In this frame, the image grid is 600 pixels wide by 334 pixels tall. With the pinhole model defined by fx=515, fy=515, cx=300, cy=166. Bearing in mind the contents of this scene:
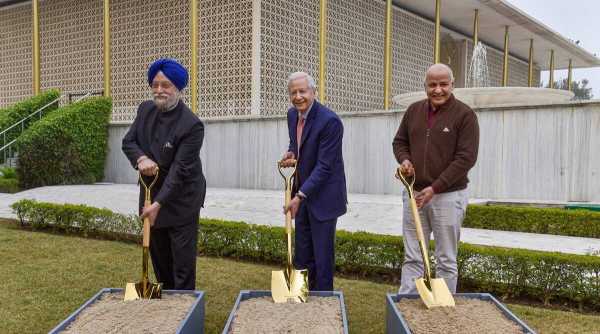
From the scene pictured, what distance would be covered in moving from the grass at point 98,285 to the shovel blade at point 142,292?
0.63 meters

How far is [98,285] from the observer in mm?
4395

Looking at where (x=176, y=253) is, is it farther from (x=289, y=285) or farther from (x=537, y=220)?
(x=537, y=220)

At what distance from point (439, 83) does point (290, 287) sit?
4.96 feet

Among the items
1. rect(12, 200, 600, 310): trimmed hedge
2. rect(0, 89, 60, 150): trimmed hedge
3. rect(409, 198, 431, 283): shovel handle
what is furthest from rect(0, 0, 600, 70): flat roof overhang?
rect(409, 198, 431, 283): shovel handle

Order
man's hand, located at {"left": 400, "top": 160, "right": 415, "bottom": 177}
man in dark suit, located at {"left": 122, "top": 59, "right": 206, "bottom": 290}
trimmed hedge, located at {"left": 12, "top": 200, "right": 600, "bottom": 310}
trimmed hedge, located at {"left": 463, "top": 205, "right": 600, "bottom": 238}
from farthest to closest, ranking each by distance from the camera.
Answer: trimmed hedge, located at {"left": 463, "top": 205, "right": 600, "bottom": 238} → trimmed hedge, located at {"left": 12, "top": 200, "right": 600, "bottom": 310} → man's hand, located at {"left": 400, "top": 160, "right": 415, "bottom": 177} → man in dark suit, located at {"left": 122, "top": 59, "right": 206, "bottom": 290}

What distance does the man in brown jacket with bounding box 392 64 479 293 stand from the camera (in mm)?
3109

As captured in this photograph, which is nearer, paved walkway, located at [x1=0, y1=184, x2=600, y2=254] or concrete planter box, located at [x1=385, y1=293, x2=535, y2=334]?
concrete planter box, located at [x1=385, y1=293, x2=535, y2=334]

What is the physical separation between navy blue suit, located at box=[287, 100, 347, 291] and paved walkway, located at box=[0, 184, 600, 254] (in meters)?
3.15

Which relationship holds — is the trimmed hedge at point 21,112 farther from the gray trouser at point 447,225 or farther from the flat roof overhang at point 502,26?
the gray trouser at point 447,225

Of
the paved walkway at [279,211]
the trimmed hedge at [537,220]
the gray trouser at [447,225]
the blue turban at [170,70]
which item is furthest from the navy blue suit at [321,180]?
the trimmed hedge at [537,220]

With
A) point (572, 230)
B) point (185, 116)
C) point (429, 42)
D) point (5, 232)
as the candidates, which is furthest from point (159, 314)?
point (429, 42)

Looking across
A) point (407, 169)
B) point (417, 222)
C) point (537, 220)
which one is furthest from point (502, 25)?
point (417, 222)

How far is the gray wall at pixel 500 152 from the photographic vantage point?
25.8 ft

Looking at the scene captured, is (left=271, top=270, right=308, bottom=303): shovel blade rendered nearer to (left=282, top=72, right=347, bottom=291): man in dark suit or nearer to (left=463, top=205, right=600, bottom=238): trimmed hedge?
(left=282, top=72, right=347, bottom=291): man in dark suit
